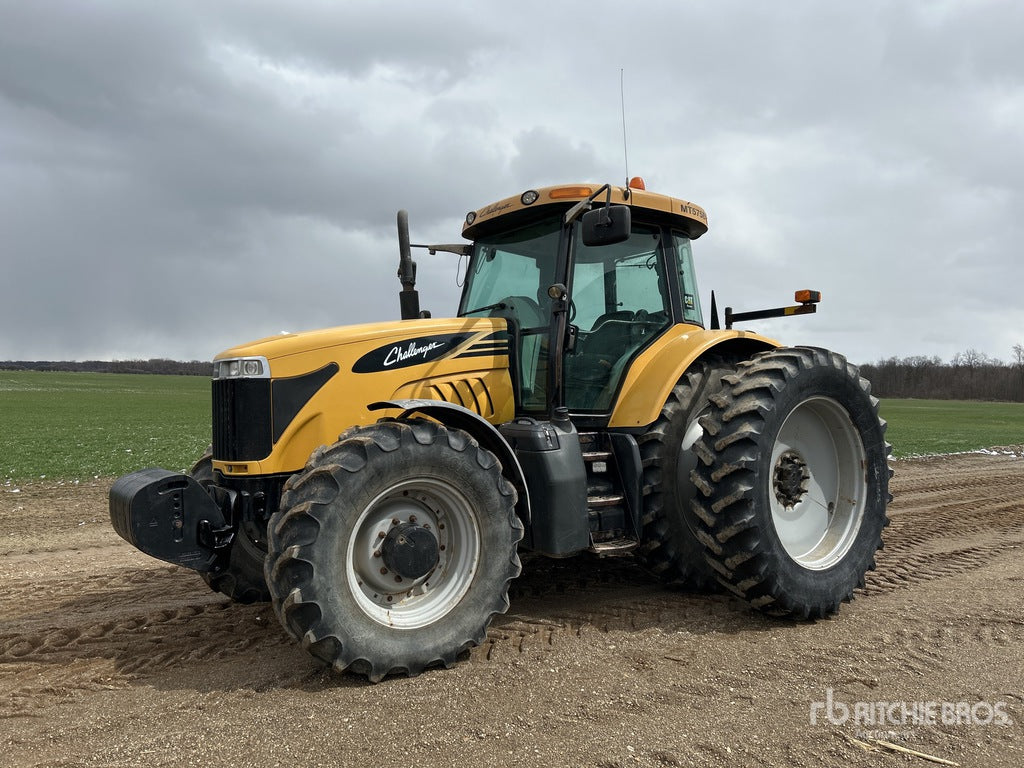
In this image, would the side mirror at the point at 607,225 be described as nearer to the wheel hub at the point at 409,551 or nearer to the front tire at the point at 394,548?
the front tire at the point at 394,548

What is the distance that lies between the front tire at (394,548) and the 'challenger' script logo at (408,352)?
73cm

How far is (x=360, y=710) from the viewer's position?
3.35 m

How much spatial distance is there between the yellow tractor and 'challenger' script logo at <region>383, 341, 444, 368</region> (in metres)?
0.01

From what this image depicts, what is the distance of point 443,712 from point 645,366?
8.70ft

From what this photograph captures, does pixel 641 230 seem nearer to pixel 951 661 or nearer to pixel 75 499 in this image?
pixel 951 661

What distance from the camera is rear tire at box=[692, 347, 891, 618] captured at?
4.50m

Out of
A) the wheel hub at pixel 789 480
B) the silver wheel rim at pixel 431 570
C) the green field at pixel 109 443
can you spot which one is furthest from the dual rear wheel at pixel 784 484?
the green field at pixel 109 443

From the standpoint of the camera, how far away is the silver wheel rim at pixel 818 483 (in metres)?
5.09

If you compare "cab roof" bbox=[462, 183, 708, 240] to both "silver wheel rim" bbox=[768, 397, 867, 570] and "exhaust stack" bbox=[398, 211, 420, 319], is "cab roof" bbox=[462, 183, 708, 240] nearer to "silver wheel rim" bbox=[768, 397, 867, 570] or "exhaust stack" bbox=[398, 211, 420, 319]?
"exhaust stack" bbox=[398, 211, 420, 319]

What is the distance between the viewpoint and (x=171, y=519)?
3.93 metres

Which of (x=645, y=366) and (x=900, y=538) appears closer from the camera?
(x=645, y=366)

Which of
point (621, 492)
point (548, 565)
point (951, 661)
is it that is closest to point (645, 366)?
point (621, 492)

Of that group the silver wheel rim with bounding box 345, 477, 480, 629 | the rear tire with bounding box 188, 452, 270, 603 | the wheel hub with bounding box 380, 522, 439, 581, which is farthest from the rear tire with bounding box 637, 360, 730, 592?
the rear tire with bounding box 188, 452, 270, 603

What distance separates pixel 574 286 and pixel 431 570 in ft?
6.89
